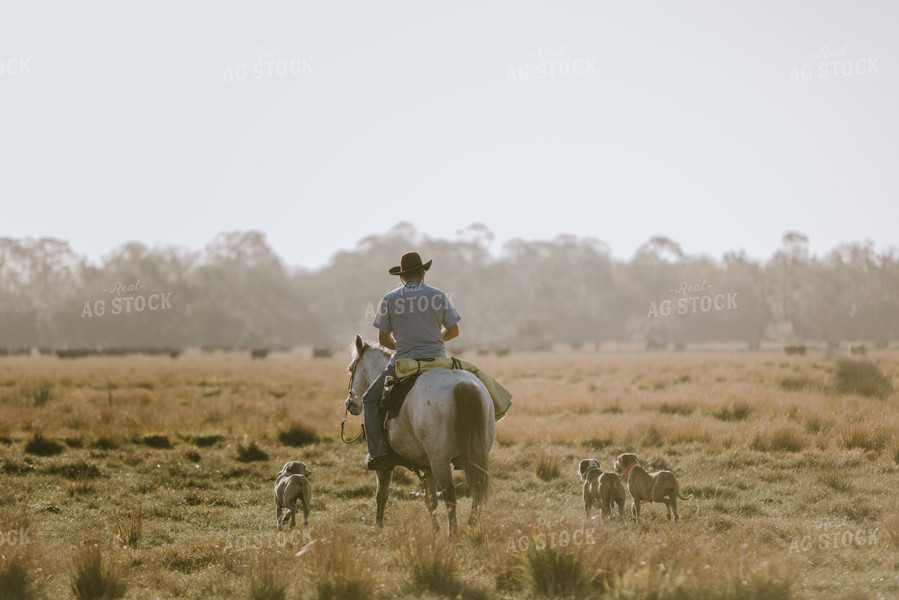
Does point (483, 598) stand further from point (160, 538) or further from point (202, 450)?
point (202, 450)

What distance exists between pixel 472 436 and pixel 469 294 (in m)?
91.0

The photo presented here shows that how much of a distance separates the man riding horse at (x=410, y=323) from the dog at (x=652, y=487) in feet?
8.90

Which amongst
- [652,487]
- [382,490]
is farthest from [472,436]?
[652,487]

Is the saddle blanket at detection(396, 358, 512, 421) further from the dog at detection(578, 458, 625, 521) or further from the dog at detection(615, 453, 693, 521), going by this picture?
the dog at detection(615, 453, 693, 521)

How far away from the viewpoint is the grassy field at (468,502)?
19.2 feet

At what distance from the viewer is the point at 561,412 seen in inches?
726

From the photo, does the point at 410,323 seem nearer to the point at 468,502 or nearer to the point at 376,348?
the point at 376,348

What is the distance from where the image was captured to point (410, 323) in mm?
7871

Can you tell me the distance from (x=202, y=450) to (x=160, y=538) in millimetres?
5762

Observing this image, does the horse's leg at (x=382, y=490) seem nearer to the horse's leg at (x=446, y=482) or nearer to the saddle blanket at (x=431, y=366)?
the horse's leg at (x=446, y=482)

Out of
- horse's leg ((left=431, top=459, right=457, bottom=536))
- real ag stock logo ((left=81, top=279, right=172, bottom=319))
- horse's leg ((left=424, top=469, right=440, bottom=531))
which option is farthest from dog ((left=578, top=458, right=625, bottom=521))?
real ag stock logo ((left=81, top=279, right=172, bottom=319))

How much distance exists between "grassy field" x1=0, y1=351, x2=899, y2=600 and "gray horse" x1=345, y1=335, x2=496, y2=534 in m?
0.35

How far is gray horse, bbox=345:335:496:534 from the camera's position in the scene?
23.7ft

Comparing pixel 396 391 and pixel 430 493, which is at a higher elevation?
pixel 396 391
